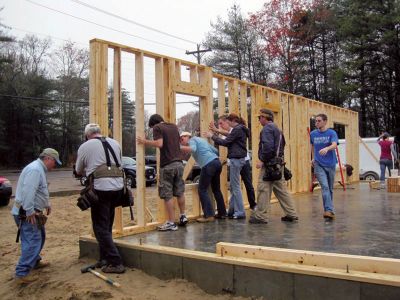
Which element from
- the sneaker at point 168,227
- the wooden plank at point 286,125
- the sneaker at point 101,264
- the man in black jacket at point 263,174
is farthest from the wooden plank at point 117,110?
the wooden plank at point 286,125

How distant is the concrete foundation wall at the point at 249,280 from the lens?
3.63m

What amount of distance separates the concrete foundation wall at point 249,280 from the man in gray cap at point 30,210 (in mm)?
1070

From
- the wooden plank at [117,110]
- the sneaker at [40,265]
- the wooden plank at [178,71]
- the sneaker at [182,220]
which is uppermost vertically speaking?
the wooden plank at [178,71]

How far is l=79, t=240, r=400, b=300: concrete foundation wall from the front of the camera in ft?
11.9

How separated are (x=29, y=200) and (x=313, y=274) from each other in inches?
132

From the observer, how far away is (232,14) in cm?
3198

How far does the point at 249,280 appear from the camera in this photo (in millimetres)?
4227

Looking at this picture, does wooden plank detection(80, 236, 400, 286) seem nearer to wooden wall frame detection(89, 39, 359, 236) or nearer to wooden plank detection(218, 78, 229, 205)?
wooden wall frame detection(89, 39, 359, 236)

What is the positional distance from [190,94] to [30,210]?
339 cm

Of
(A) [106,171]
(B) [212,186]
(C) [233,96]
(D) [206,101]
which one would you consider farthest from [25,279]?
(C) [233,96]

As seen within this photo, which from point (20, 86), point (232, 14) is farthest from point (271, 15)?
point (20, 86)

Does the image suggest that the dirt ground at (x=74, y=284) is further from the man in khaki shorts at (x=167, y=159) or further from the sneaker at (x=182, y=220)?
the sneaker at (x=182, y=220)

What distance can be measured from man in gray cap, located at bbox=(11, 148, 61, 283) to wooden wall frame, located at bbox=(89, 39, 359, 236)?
3.20 ft

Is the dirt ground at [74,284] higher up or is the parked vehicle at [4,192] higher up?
the parked vehicle at [4,192]
